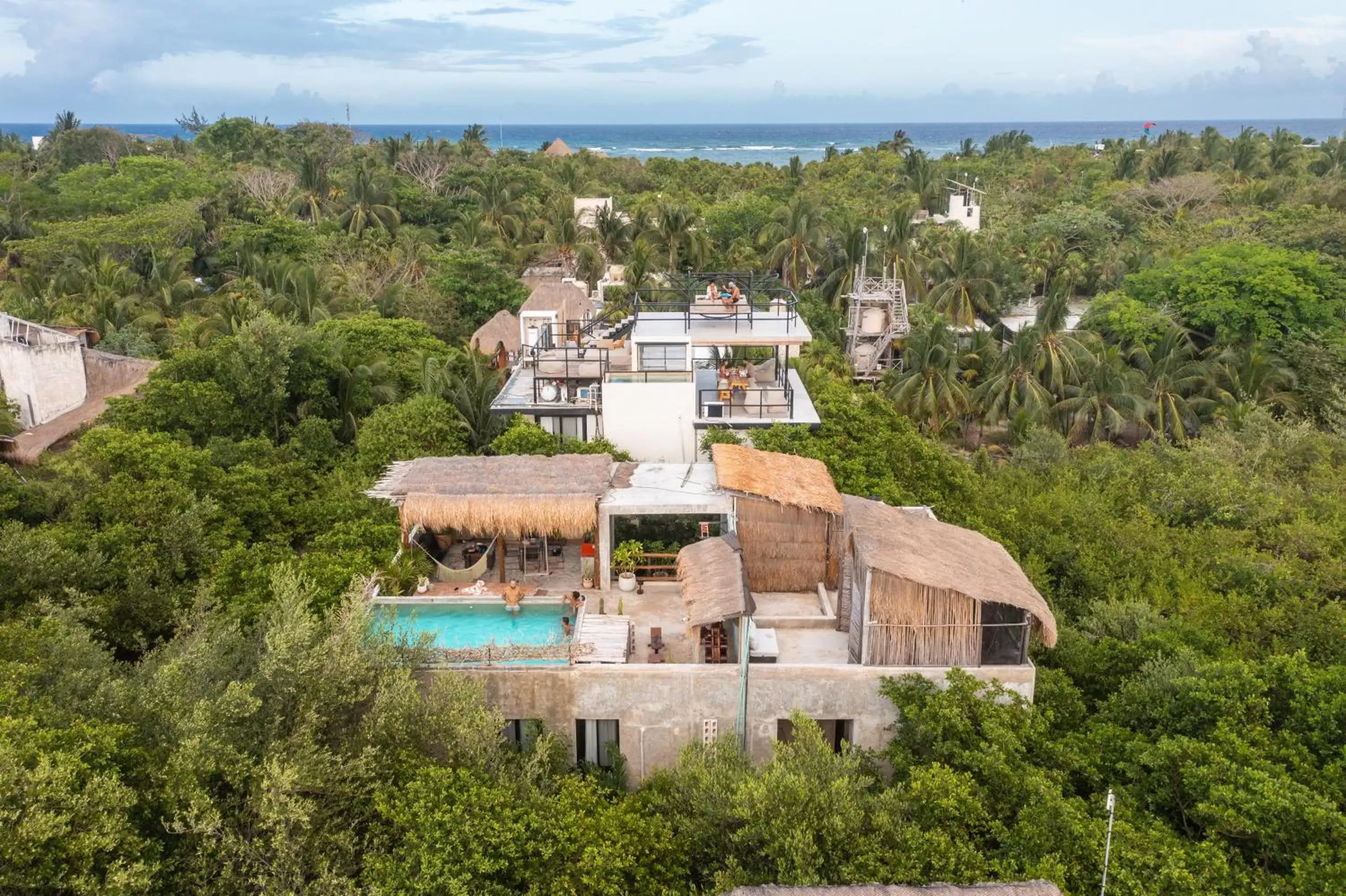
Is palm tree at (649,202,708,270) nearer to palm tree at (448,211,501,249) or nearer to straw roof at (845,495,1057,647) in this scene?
palm tree at (448,211,501,249)

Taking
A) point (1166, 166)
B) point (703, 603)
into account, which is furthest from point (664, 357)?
point (1166, 166)

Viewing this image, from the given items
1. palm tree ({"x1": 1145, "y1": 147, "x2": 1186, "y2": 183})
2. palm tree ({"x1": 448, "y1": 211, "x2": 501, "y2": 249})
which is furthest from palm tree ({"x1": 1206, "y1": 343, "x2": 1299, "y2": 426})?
palm tree ({"x1": 1145, "y1": 147, "x2": 1186, "y2": 183})

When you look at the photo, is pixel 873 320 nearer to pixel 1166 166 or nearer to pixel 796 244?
pixel 796 244

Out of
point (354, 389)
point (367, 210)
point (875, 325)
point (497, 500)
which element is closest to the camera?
point (497, 500)

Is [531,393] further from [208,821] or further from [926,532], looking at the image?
Result: [208,821]

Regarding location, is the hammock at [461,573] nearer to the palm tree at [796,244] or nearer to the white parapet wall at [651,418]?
the white parapet wall at [651,418]

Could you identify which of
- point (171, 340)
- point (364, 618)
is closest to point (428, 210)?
point (171, 340)
